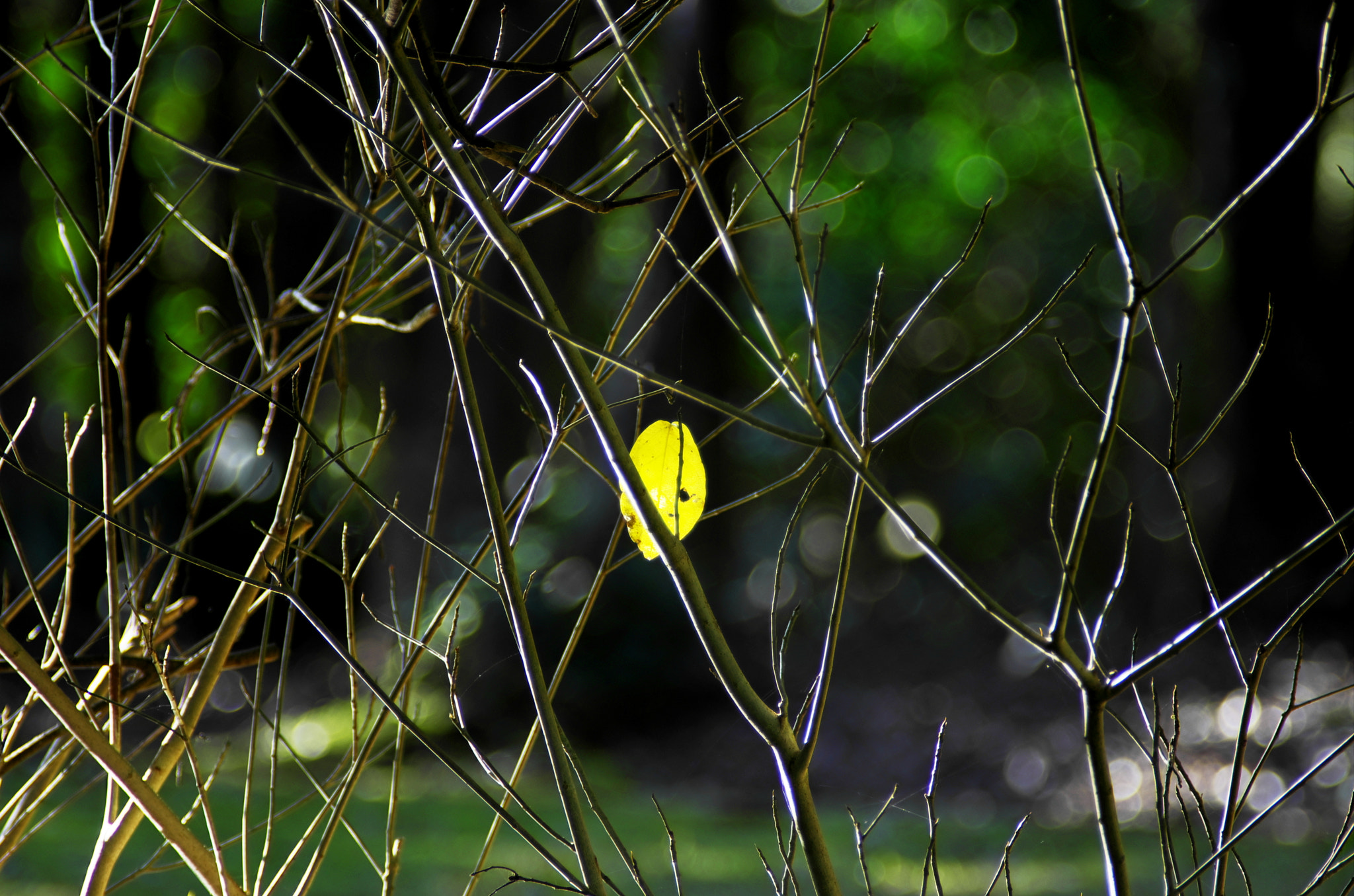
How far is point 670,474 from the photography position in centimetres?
76

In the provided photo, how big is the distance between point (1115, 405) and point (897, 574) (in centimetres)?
697

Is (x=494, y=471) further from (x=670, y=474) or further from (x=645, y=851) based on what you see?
(x=645, y=851)

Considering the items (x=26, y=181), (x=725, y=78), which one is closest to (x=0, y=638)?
(x=725, y=78)

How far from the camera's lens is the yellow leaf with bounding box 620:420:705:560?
0.75m

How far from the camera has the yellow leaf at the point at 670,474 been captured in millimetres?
751

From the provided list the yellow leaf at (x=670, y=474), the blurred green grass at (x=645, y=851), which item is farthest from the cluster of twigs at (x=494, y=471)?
the blurred green grass at (x=645, y=851)

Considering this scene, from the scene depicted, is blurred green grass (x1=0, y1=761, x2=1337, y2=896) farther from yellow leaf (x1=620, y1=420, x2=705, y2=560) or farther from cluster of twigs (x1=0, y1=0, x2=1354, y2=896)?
yellow leaf (x1=620, y1=420, x2=705, y2=560)

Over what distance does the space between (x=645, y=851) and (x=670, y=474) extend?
128 inches

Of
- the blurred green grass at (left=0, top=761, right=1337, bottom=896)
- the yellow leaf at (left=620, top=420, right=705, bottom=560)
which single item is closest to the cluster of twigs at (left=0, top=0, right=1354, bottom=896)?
the yellow leaf at (left=620, top=420, right=705, bottom=560)

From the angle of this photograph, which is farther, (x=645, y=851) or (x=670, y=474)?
(x=645, y=851)

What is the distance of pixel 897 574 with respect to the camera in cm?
729

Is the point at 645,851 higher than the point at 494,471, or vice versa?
the point at 494,471

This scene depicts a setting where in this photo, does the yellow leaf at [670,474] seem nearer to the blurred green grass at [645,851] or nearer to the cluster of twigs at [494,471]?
the cluster of twigs at [494,471]

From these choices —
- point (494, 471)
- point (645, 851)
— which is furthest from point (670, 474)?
point (645, 851)
